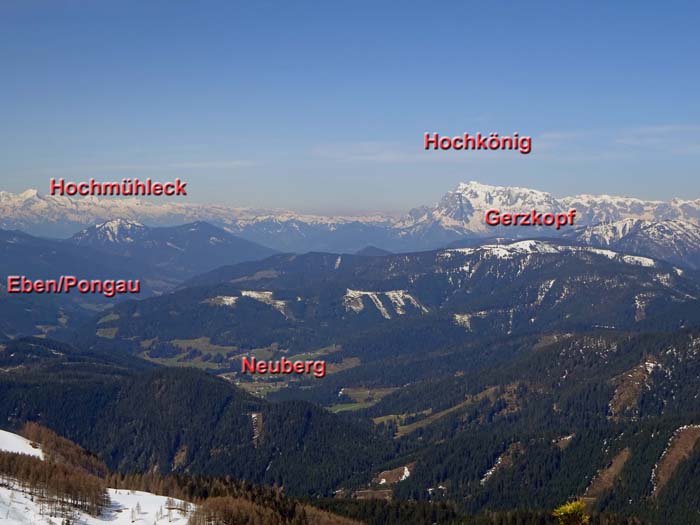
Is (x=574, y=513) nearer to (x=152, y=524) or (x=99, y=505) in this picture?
(x=152, y=524)

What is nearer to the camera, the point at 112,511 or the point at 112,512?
the point at 112,512

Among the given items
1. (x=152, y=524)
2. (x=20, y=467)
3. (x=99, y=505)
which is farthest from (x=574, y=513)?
(x=20, y=467)

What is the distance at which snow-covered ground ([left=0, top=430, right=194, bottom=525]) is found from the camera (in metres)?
161

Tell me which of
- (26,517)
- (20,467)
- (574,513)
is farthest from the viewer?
(20,467)

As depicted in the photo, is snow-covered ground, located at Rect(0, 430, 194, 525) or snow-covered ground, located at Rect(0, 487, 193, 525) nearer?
snow-covered ground, located at Rect(0, 487, 193, 525)

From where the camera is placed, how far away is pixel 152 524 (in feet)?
564

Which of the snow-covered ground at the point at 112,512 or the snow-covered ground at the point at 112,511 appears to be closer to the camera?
the snow-covered ground at the point at 112,512

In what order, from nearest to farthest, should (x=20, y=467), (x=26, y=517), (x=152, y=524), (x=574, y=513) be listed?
(x=574, y=513) < (x=26, y=517) < (x=152, y=524) < (x=20, y=467)

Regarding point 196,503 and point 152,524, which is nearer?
point 152,524

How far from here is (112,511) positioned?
589 feet

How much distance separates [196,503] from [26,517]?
4745 centimetres

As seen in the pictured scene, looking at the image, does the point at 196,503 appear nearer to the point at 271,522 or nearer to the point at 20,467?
the point at 271,522

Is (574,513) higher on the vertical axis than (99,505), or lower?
higher

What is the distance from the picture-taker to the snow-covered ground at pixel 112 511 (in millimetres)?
160625
